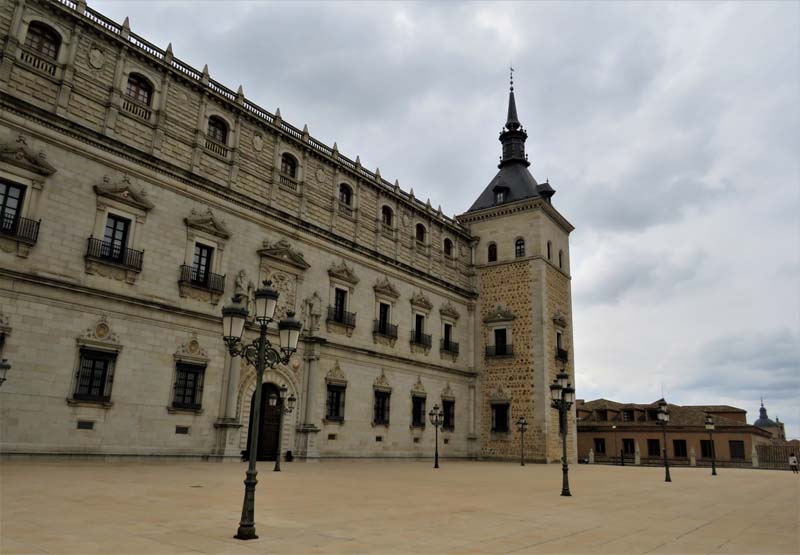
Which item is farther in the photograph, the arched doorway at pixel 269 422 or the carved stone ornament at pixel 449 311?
the carved stone ornament at pixel 449 311

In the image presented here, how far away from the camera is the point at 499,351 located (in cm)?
3722

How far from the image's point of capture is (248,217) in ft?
81.4

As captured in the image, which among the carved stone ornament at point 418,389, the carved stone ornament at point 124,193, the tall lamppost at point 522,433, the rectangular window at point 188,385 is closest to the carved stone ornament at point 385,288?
the carved stone ornament at point 418,389

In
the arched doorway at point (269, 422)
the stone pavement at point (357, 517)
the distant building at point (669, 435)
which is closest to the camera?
the stone pavement at point (357, 517)

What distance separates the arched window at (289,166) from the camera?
2731 cm

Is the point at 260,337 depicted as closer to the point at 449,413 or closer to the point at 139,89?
the point at 139,89

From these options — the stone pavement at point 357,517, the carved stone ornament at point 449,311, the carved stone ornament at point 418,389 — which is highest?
the carved stone ornament at point 449,311

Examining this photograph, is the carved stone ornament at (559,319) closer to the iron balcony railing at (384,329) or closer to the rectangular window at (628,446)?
the iron balcony railing at (384,329)

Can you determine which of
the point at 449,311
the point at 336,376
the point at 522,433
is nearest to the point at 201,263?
the point at 336,376

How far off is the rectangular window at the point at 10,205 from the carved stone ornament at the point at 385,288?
55.1 ft

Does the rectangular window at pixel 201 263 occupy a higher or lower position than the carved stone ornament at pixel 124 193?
lower

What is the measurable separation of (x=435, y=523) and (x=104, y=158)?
57.0 feet

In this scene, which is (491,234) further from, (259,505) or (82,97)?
(259,505)

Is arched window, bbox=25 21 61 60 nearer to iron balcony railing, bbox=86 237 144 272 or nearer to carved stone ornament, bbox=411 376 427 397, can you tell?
iron balcony railing, bbox=86 237 144 272
